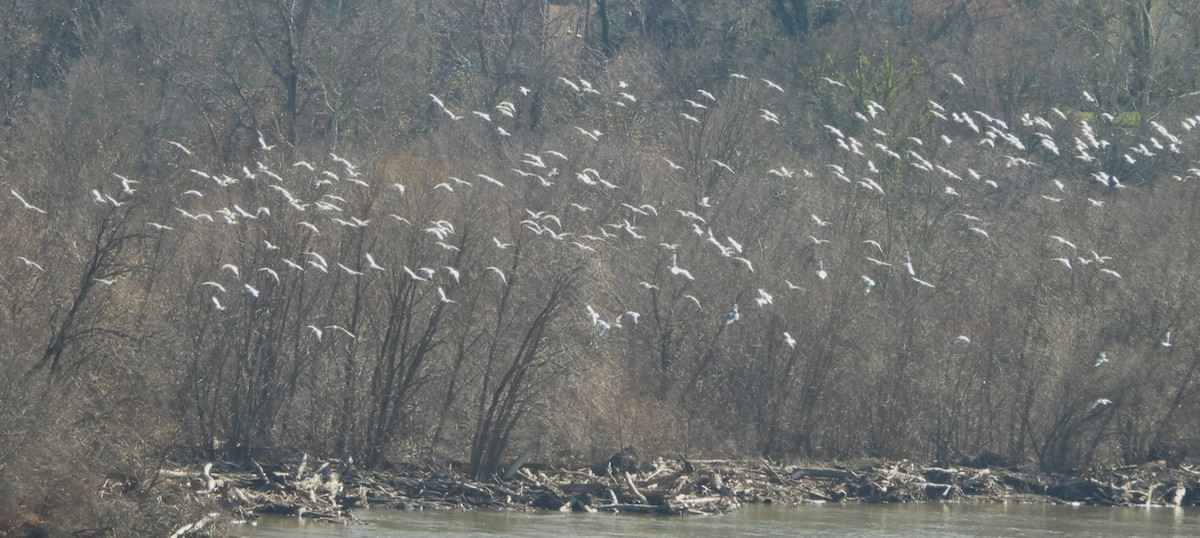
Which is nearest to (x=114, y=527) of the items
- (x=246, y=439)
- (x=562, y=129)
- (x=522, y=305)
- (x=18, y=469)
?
(x=18, y=469)

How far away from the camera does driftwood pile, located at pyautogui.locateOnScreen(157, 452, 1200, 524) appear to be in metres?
32.5

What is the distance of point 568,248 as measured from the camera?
120 ft

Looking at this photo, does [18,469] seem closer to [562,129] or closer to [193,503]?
[193,503]

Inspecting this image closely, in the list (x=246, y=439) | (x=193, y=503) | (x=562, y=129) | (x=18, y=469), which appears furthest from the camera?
(x=562, y=129)

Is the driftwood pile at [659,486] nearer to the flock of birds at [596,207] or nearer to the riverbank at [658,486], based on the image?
the riverbank at [658,486]

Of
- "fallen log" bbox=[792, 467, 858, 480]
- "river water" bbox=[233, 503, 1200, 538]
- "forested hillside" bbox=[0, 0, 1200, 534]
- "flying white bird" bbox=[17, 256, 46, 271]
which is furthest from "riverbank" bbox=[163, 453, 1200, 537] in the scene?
"flying white bird" bbox=[17, 256, 46, 271]

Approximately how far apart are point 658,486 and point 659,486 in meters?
0.04

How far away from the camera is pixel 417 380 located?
121 feet

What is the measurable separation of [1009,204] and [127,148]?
21357 mm

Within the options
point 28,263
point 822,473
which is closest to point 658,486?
point 822,473

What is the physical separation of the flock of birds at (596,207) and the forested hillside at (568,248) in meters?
0.12

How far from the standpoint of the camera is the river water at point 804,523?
30766 millimetres

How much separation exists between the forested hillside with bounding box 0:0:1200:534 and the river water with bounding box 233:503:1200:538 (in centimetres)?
297

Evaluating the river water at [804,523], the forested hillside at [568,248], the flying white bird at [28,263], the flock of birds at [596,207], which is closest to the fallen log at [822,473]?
the river water at [804,523]
